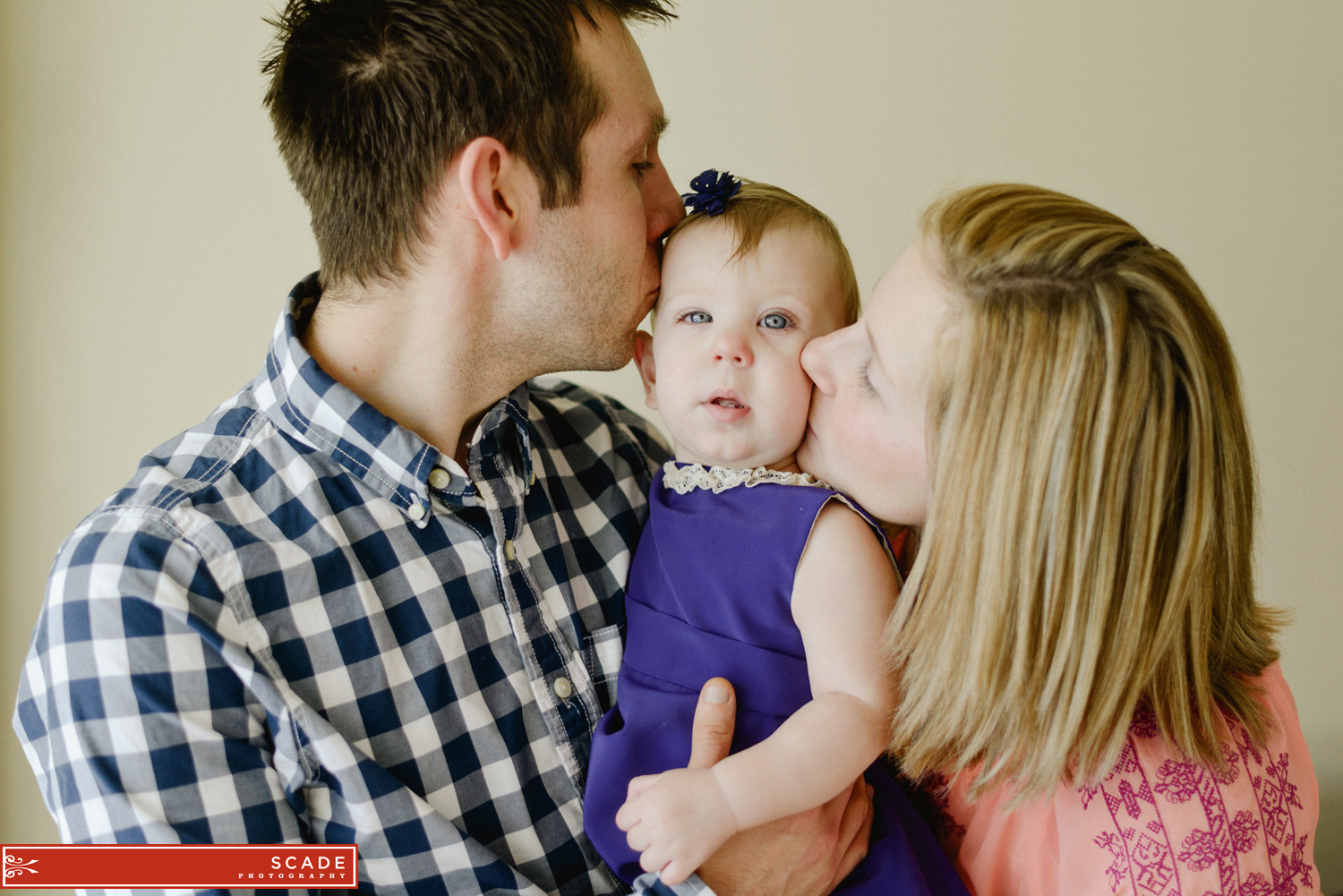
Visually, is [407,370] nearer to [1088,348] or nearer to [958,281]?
[958,281]

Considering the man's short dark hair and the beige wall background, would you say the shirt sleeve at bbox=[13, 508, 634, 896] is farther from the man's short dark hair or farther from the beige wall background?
the beige wall background

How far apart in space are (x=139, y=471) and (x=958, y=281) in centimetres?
113

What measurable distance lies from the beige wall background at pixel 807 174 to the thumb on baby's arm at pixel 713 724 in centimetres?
110

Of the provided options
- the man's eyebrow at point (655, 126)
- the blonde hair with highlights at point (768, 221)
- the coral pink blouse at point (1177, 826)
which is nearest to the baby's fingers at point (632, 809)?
the coral pink blouse at point (1177, 826)

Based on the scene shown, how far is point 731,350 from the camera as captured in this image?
132 centimetres

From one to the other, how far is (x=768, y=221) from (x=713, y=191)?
110 millimetres

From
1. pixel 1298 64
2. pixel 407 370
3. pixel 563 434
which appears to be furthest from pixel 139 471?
pixel 1298 64

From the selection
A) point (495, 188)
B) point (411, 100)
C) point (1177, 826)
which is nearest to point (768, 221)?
point (495, 188)

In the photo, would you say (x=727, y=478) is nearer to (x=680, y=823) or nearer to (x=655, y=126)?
(x=680, y=823)

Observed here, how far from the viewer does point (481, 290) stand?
1431mm

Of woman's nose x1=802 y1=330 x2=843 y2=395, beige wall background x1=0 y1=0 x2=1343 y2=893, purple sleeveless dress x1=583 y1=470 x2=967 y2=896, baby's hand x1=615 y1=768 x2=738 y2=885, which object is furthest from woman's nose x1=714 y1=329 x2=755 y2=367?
beige wall background x1=0 y1=0 x2=1343 y2=893

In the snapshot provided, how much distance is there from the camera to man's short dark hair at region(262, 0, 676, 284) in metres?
1.37

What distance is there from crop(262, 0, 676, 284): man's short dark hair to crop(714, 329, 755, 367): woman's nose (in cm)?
36

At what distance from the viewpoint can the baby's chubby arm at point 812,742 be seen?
118 centimetres
